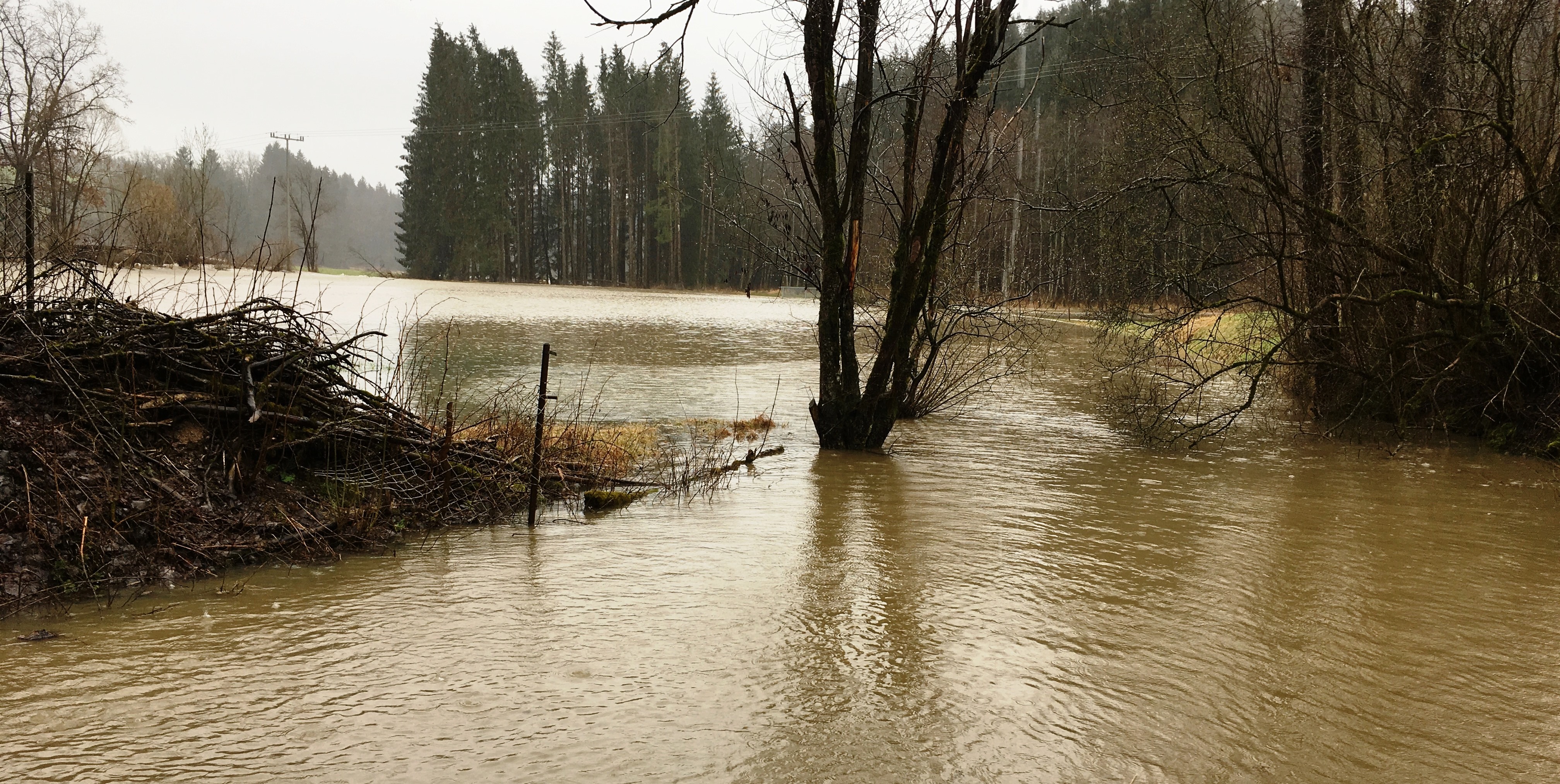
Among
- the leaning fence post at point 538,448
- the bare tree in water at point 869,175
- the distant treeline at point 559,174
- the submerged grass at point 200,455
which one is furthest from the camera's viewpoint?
the distant treeline at point 559,174

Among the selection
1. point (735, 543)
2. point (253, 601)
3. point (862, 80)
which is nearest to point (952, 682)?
point (735, 543)

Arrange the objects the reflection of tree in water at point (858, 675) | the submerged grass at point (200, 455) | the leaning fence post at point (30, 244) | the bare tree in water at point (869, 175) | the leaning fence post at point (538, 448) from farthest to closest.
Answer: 1. the bare tree in water at point (869, 175)
2. the leaning fence post at point (538, 448)
3. the leaning fence post at point (30, 244)
4. the submerged grass at point (200, 455)
5. the reflection of tree in water at point (858, 675)

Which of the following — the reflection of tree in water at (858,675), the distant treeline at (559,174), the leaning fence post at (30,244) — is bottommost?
the reflection of tree in water at (858,675)

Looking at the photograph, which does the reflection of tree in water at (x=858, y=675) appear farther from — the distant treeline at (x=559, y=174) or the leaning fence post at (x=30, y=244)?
the distant treeline at (x=559, y=174)

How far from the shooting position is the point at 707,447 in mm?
10789

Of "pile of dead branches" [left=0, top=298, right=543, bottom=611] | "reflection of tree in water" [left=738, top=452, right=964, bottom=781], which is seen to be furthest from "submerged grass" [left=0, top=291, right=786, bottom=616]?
"reflection of tree in water" [left=738, top=452, right=964, bottom=781]

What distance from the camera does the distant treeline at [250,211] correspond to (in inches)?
297

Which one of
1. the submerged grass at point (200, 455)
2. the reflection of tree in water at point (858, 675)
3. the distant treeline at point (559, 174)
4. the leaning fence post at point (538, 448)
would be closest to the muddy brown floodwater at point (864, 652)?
the reflection of tree in water at point (858, 675)

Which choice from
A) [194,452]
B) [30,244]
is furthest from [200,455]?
[30,244]

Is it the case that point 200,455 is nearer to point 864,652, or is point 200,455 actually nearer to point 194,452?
point 194,452

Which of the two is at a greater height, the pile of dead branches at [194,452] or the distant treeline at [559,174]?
the distant treeline at [559,174]

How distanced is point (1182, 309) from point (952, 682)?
8.79 m

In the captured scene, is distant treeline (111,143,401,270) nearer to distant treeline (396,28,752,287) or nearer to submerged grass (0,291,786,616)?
submerged grass (0,291,786,616)

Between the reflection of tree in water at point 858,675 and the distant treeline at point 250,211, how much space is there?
4.10 meters
